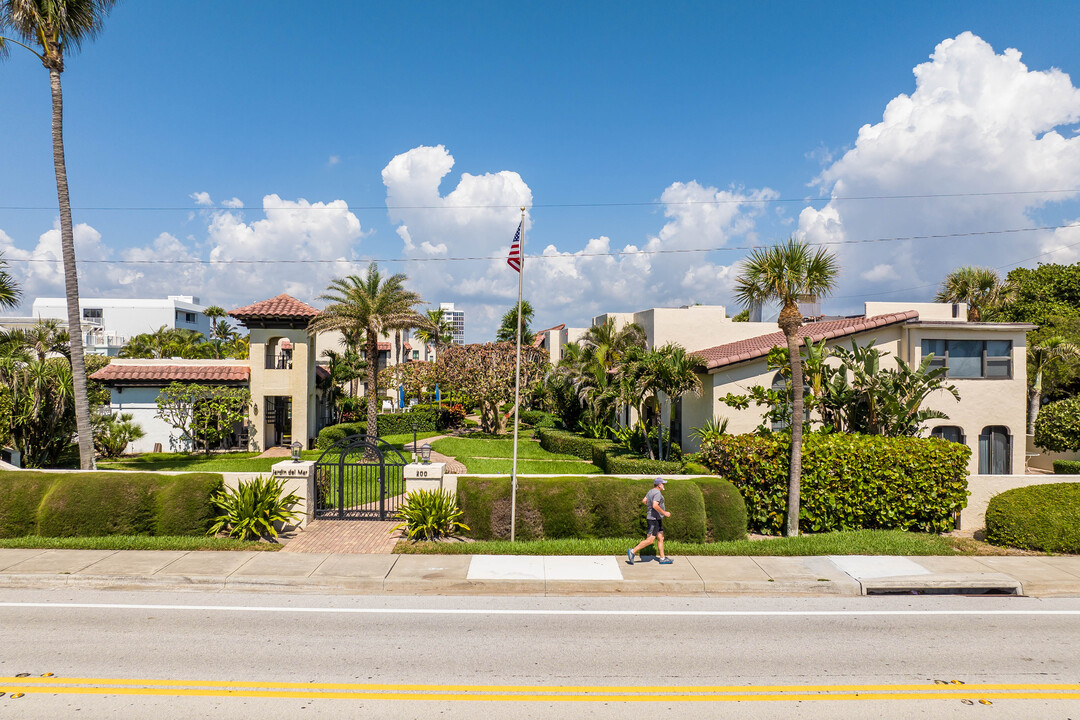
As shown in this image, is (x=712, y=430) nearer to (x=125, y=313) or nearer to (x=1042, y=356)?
(x=1042, y=356)

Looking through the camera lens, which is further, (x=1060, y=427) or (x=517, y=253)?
(x=1060, y=427)

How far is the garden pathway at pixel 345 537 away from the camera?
12.7m

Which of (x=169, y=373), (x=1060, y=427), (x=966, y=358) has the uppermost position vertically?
(x=966, y=358)

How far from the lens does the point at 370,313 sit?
93.8 feet

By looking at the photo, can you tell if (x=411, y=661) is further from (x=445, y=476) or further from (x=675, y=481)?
(x=675, y=481)

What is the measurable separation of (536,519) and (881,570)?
22.3 ft

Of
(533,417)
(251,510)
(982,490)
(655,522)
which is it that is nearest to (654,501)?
(655,522)

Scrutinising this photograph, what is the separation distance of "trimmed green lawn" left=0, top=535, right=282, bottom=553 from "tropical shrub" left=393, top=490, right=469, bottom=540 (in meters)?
2.73

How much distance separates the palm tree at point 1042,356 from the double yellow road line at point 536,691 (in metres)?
28.7

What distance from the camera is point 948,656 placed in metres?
8.08

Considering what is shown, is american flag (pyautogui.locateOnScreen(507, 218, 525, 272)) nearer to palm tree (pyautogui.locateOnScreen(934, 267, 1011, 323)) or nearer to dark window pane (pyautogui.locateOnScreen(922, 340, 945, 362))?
dark window pane (pyautogui.locateOnScreen(922, 340, 945, 362))

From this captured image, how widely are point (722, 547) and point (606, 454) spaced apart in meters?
11.3

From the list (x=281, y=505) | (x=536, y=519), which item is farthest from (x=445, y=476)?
(x=281, y=505)

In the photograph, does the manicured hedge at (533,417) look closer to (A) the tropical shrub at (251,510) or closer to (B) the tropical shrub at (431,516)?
(B) the tropical shrub at (431,516)
